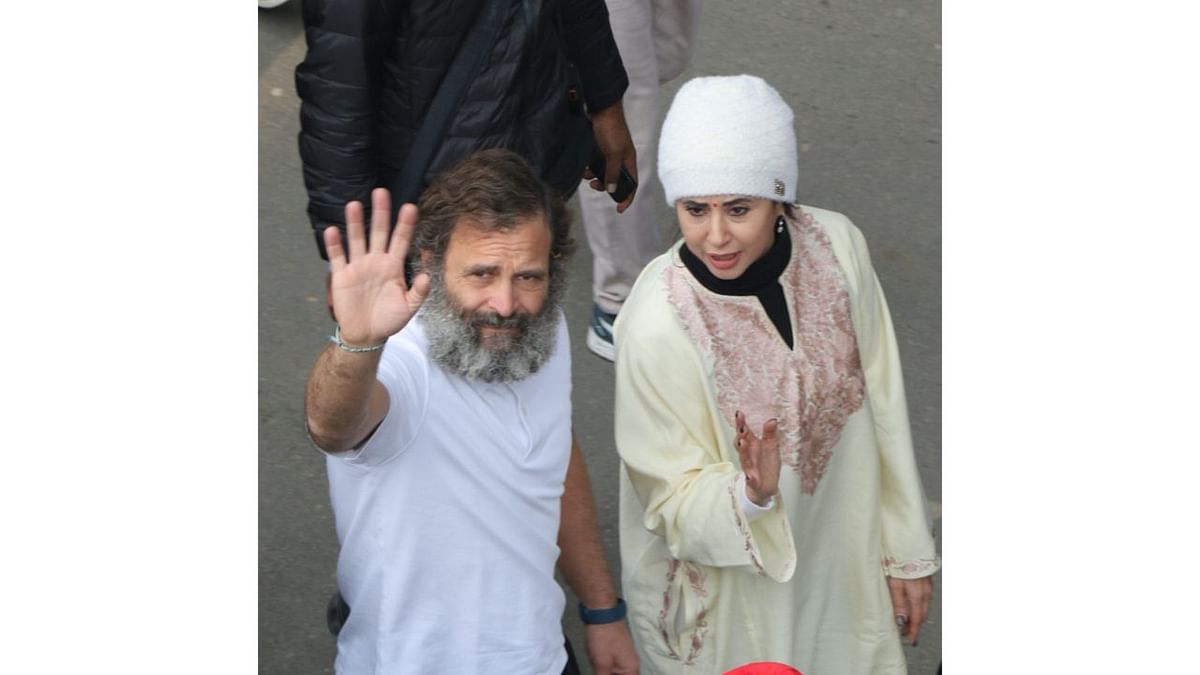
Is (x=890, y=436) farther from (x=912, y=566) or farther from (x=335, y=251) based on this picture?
(x=335, y=251)

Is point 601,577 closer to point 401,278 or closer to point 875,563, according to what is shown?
point 875,563

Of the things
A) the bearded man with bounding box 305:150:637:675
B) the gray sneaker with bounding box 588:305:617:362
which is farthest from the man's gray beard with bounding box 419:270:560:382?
the gray sneaker with bounding box 588:305:617:362

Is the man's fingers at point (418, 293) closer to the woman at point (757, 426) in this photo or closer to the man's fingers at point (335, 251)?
the man's fingers at point (335, 251)

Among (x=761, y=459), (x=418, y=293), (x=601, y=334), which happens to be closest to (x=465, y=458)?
(x=418, y=293)

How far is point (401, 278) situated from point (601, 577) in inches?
39.1

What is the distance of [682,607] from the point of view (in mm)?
3541

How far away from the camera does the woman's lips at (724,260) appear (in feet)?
11.3

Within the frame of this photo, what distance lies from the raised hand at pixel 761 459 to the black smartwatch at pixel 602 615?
456mm

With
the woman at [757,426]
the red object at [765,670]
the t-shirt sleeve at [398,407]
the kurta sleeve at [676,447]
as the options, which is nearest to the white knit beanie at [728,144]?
the woman at [757,426]

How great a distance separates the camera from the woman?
3398mm

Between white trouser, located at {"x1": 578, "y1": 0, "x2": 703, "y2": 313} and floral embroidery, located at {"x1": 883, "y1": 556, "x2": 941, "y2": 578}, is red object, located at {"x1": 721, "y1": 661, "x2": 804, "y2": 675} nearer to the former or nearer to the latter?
floral embroidery, located at {"x1": 883, "y1": 556, "x2": 941, "y2": 578}

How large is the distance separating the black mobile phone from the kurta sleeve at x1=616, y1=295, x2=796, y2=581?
1086mm

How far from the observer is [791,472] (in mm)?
3512

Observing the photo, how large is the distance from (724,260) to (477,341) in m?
0.64
